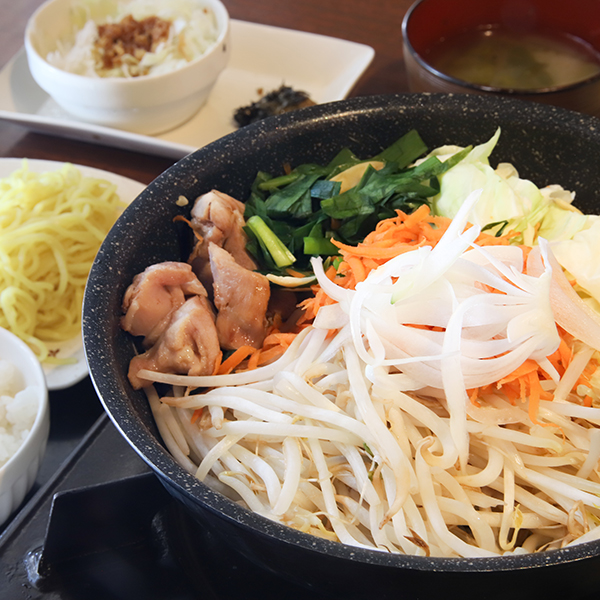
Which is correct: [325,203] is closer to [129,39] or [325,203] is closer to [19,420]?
[19,420]

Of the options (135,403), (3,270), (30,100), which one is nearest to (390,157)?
(135,403)

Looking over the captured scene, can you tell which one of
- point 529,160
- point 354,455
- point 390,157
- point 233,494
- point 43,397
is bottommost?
point 43,397

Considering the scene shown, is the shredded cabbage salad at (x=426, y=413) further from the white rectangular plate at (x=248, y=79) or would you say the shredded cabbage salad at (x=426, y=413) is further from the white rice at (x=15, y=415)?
the white rectangular plate at (x=248, y=79)

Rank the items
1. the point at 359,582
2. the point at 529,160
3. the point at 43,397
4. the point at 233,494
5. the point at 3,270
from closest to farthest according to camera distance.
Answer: the point at 359,582 < the point at 233,494 < the point at 43,397 < the point at 529,160 < the point at 3,270

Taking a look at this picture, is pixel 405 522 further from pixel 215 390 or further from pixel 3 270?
pixel 3 270

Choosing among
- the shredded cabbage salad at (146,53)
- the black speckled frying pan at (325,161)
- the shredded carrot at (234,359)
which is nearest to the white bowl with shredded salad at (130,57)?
the shredded cabbage salad at (146,53)

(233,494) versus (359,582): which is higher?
(359,582)

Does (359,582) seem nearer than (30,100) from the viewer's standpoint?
Yes
